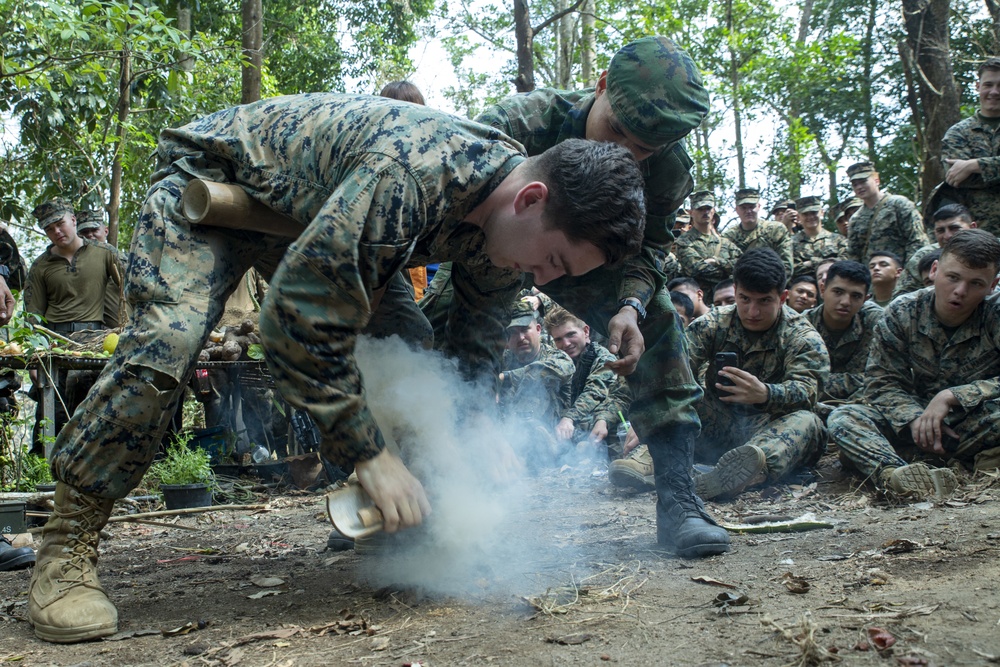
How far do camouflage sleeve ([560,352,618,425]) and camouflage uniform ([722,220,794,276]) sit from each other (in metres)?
2.84

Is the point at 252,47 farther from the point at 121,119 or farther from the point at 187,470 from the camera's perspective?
the point at 187,470

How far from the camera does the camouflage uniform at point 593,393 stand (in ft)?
19.5

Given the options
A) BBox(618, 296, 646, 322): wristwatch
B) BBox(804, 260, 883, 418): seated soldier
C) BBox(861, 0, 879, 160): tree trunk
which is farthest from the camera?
BBox(861, 0, 879, 160): tree trunk

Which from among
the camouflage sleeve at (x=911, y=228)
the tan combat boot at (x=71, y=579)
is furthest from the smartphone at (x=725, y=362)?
the tan combat boot at (x=71, y=579)

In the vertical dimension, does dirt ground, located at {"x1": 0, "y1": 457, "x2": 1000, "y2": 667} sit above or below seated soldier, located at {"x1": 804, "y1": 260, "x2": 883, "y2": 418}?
below

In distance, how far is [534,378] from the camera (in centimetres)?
625

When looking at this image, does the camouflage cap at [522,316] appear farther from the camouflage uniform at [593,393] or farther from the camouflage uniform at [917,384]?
the camouflage uniform at [917,384]

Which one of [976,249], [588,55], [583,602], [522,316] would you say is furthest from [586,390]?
[588,55]

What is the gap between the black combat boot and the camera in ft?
9.63

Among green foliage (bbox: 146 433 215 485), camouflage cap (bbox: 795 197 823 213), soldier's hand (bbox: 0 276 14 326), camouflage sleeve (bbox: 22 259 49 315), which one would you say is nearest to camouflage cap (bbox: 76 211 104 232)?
camouflage sleeve (bbox: 22 259 49 315)

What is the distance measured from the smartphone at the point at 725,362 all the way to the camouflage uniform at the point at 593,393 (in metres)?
0.75

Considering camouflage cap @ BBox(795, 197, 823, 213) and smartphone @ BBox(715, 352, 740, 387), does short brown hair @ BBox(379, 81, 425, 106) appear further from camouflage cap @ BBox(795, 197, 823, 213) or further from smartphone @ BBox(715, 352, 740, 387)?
camouflage cap @ BBox(795, 197, 823, 213)

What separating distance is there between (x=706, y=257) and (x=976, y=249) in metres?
4.01

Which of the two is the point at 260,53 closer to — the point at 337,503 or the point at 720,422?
the point at 720,422
